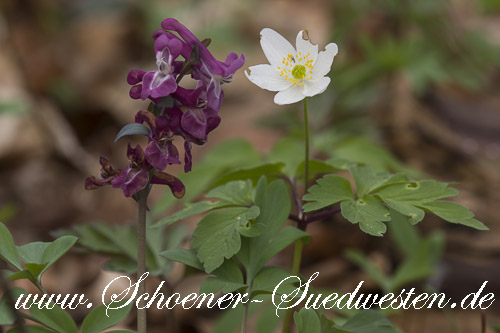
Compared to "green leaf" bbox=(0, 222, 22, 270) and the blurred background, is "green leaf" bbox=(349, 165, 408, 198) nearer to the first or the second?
the blurred background

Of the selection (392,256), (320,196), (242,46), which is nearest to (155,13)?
(242,46)

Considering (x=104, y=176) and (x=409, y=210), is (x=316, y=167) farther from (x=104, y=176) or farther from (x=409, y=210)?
(x=104, y=176)

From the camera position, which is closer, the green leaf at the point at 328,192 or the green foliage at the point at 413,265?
the green leaf at the point at 328,192

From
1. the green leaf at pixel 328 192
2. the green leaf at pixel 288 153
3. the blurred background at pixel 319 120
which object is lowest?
the blurred background at pixel 319 120

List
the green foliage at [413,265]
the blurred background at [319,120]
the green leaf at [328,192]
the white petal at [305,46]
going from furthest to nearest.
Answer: the blurred background at [319,120] → the green foliage at [413,265] → the white petal at [305,46] → the green leaf at [328,192]

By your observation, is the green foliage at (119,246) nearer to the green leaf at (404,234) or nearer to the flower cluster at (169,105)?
the flower cluster at (169,105)

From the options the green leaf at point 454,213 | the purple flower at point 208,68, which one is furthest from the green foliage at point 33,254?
the green leaf at point 454,213
